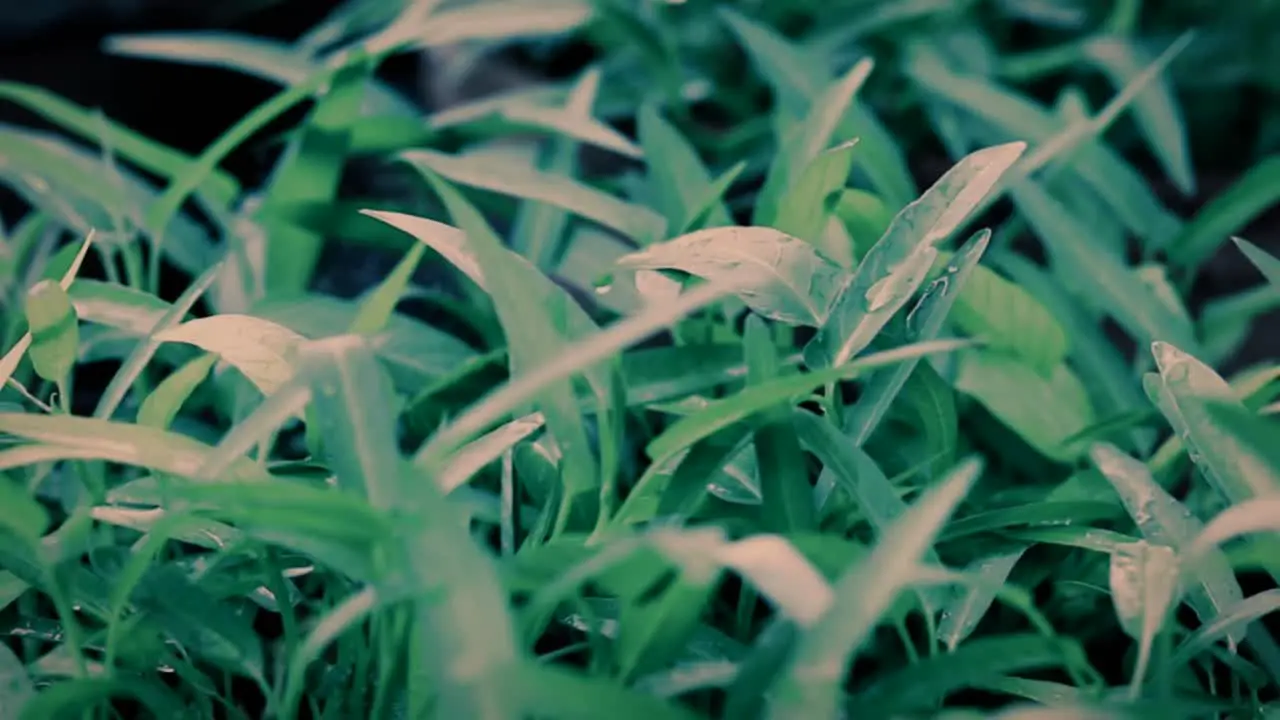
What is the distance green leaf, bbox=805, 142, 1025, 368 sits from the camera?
48 cm

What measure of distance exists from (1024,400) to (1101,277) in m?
0.13

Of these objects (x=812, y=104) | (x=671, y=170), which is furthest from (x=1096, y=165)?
(x=671, y=170)

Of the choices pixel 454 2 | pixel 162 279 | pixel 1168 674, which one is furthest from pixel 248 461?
pixel 454 2

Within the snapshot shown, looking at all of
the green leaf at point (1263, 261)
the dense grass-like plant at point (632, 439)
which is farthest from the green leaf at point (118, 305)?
the green leaf at point (1263, 261)

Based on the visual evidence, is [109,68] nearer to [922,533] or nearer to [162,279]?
[162,279]

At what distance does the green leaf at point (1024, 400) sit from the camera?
59cm

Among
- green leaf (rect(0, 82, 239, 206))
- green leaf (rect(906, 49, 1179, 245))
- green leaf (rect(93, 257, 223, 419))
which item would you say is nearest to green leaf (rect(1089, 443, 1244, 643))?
green leaf (rect(906, 49, 1179, 245))

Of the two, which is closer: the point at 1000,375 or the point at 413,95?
the point at 1000,375

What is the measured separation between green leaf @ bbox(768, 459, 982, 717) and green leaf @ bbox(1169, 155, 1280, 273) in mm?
514

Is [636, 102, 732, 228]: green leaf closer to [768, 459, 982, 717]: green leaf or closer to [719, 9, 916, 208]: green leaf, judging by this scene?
[719, 9, 916, 208]: green leaf

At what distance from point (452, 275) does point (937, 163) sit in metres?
0.47

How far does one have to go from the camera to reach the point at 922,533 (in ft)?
1.10

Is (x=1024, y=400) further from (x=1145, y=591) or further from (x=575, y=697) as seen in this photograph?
(x=575, y=697)

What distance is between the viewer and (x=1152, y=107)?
2.82 ft
